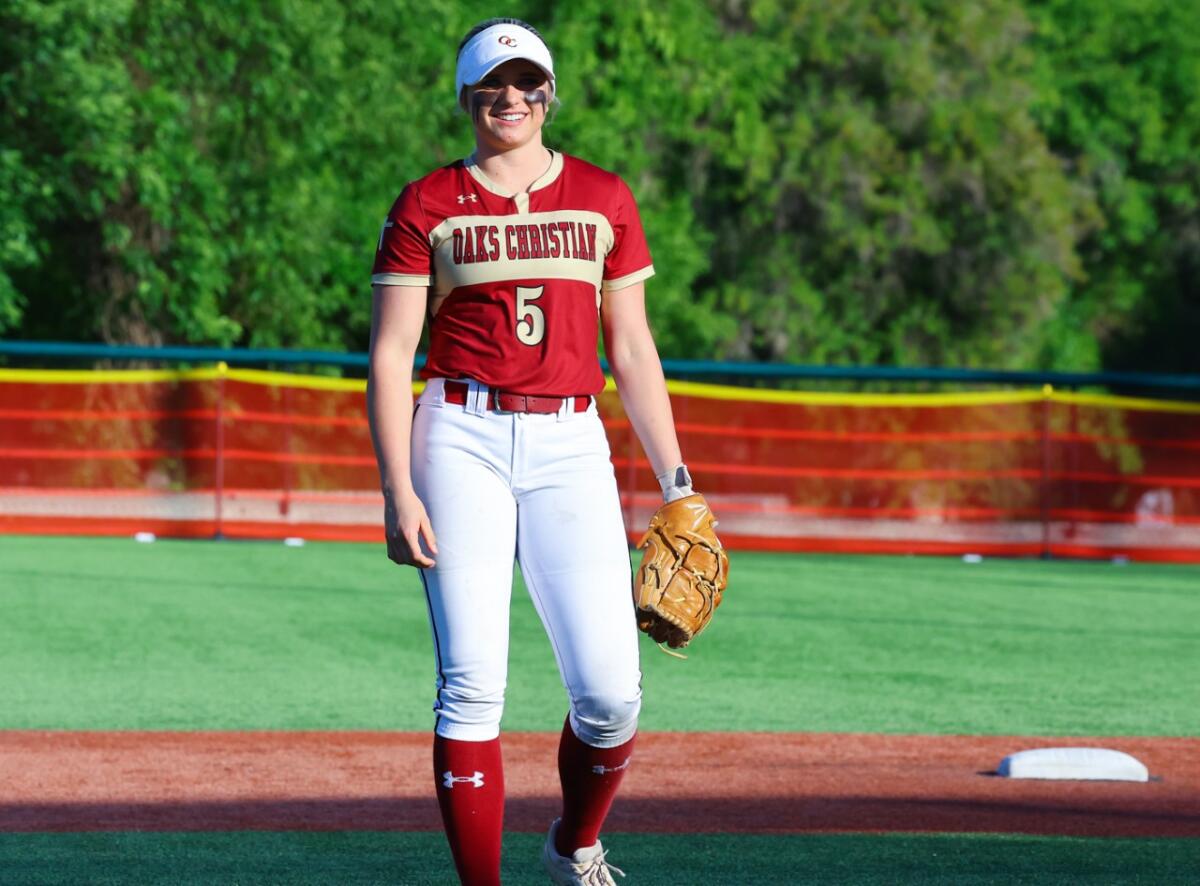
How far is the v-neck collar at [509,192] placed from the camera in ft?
14.7

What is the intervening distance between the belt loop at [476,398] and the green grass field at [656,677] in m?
1.53

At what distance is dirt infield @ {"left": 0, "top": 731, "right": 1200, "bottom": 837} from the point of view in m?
6.33

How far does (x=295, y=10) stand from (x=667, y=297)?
9.67 m

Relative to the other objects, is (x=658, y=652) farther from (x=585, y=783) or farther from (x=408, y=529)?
(x=408, y=529)

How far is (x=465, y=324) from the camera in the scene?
4.45 metres

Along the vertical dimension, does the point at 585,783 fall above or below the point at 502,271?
below

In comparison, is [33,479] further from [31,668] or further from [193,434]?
[31,668]

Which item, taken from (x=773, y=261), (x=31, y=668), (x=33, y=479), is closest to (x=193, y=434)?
(x=33, y=479)

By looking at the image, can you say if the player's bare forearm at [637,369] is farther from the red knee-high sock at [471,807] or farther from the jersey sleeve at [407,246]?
the red knee-high sock at [471,807]

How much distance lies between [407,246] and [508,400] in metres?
0.42

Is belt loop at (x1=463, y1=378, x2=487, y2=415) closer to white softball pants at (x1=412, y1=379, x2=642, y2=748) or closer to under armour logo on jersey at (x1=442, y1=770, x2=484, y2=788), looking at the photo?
white softball pants at (x1=412, y1=379, x2=642, y2=748)

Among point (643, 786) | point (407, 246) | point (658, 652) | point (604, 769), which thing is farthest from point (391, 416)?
point (658, 652)

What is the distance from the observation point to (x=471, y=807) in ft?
14.6

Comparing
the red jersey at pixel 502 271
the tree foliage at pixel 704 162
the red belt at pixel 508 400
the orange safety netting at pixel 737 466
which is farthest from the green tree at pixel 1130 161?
the red belt at pixel 508 400
